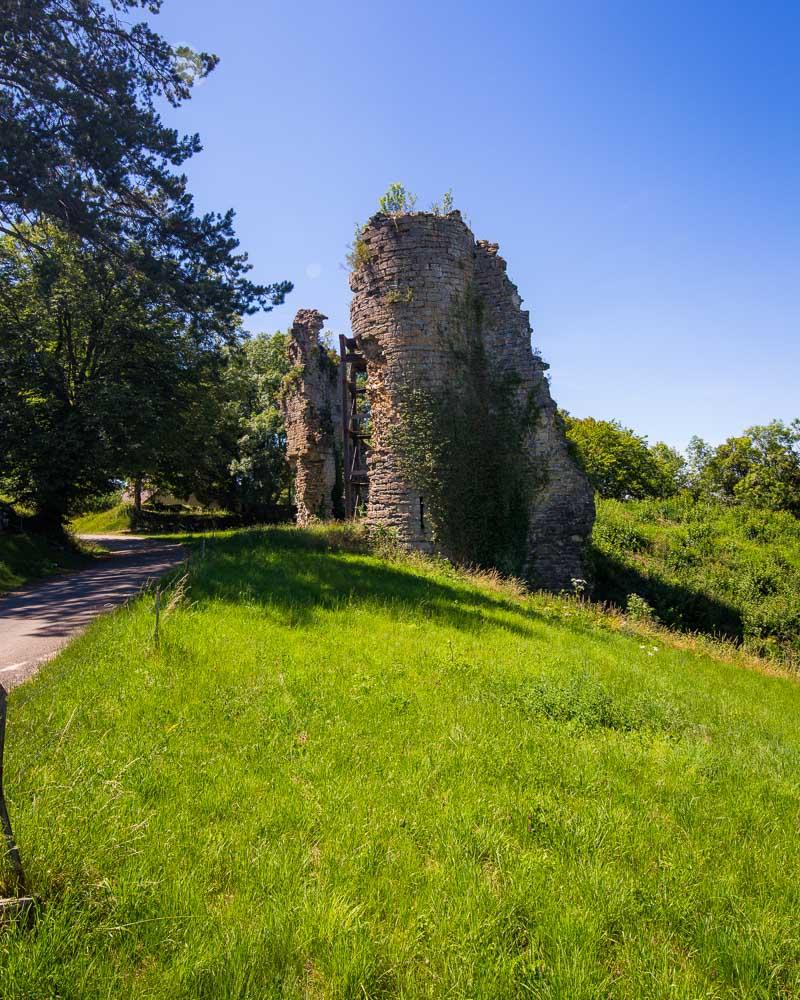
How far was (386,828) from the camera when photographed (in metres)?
3.06

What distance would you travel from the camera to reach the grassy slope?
1736cm

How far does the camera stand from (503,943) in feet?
7.73

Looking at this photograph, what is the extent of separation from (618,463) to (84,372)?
115ft

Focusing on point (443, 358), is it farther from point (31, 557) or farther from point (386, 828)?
point (386, 828)

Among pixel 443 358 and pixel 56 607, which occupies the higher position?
pixel 443 358

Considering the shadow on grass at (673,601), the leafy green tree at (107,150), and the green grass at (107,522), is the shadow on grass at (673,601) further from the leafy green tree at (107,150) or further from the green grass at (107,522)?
the green grass at (107,522)

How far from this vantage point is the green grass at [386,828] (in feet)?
7.23

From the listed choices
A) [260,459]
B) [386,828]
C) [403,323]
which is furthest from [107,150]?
[260,459]

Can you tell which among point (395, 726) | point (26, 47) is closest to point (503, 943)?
point (395, 726)

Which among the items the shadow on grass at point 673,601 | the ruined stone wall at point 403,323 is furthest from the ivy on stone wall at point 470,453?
the shadow on grass at point 673,601

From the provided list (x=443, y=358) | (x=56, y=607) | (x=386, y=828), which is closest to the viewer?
(x=386, y=828)

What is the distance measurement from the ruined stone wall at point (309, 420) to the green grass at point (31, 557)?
7.51 metres

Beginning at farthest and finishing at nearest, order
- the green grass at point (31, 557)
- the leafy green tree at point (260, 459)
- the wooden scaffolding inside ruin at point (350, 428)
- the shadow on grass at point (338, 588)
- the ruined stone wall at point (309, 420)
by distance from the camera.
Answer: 1. the leafy green tree at point (260, 459)
2. the ruined stone wall at point (309, 420)
3. the wooden scaffolding inside ruin at point (350, 428)
4. the green grass at point (31, 557)
5. the shadow on grass at point (338, 588)

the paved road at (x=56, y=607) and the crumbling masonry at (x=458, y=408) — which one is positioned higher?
the crumbling masonry at (x=458, y=408)
